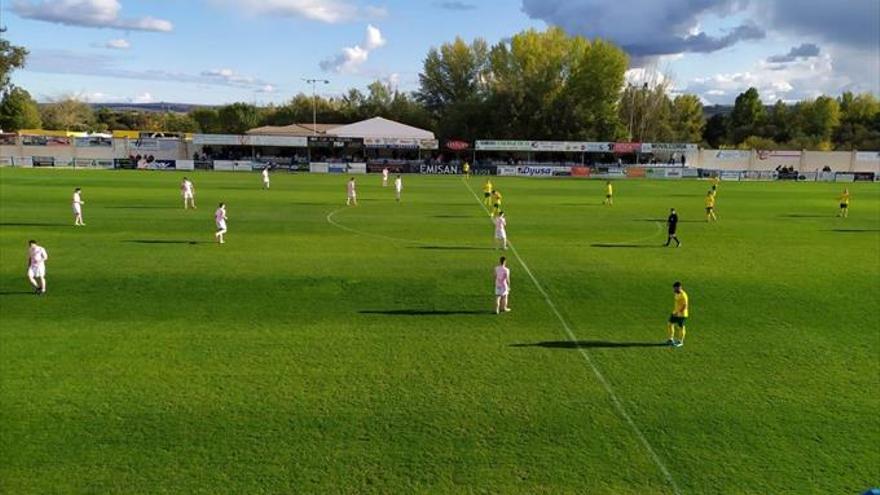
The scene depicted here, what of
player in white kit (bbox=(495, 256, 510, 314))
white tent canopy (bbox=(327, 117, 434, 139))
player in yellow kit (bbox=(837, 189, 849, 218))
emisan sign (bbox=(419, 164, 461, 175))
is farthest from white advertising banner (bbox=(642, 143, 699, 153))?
player in white kit (bbox=(495, 256, 510, 314))

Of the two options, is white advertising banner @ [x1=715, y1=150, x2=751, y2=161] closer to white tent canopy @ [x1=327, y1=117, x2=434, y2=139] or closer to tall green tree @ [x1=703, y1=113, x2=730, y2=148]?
tall green tree @ [x1=703, y1=113, x2=730, y2=148]

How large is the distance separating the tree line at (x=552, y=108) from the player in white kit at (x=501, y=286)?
73.9 meters

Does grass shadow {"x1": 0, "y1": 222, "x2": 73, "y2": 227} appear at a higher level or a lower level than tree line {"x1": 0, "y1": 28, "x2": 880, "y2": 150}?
lower

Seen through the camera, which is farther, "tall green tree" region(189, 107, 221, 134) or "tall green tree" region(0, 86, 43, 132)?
"tall green tree" region(189, 107, 221, 134)

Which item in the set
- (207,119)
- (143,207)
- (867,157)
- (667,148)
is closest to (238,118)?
(207,119)

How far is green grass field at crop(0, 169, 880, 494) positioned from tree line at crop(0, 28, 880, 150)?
64.5 metres

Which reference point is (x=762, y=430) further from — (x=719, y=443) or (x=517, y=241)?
(x=517, y=241)

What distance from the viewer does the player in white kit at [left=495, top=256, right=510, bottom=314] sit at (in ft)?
51.8

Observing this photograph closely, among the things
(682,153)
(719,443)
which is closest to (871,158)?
(682,153)

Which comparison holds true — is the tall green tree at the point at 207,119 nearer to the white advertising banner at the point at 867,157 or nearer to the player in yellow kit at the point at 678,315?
the white advertising banner at the point at 867,157

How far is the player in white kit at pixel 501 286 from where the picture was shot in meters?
15.8

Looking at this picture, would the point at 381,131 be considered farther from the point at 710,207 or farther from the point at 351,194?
the point at 710,207

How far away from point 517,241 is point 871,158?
229ft

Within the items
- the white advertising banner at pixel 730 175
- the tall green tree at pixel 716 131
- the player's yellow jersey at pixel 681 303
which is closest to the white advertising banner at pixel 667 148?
the white advertising banner at pixel 730 175
